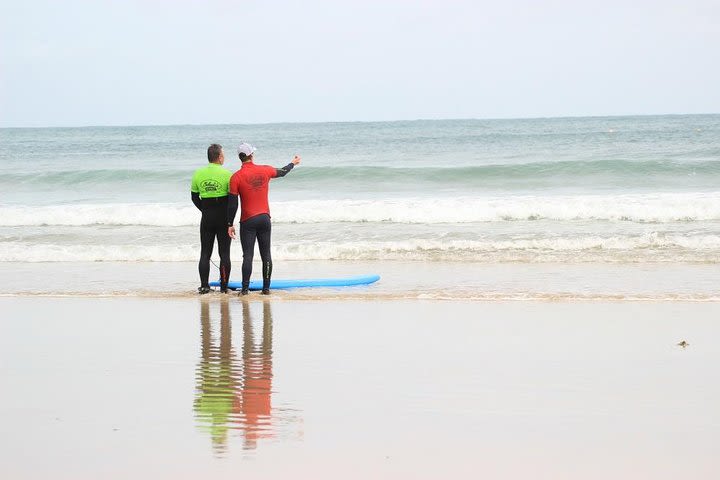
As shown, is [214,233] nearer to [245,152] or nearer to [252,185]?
[252,185]

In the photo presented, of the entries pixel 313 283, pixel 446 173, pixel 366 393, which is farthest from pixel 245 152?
pixel 446 173

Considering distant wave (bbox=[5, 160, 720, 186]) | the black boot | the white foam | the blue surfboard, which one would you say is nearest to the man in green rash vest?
the blue surfboard

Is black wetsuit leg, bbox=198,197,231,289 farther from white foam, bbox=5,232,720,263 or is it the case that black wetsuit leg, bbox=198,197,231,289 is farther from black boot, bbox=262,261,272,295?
white foam, bbox=5,232,720,263

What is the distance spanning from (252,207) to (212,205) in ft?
1.61

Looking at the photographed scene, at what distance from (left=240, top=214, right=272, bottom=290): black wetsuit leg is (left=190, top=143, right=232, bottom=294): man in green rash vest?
0.24 m

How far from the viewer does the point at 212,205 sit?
10.3 m

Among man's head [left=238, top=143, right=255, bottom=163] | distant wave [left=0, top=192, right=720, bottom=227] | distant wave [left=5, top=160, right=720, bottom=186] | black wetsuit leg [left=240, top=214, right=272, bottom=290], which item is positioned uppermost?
distant wave [left=5, top=160, right=720, bottom=186]

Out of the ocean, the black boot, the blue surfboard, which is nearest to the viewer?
the black boot

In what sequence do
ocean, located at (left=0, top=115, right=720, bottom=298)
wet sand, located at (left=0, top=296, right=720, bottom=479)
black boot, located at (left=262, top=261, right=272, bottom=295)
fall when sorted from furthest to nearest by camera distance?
1. ocean, located at (left=0, top=115, right=720, bottom=298)
2. black boot, located at (left=262, top=261, right=272, bottom=295)
3. wet sand, located at (left=0, top=296, right=720, bottom=479)

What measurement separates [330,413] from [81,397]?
5.31ft

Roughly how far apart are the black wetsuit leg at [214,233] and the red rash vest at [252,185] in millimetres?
288

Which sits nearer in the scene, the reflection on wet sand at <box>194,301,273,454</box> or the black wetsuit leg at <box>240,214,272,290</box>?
the reflection on wet sand at <box>194,301,273,454</box>

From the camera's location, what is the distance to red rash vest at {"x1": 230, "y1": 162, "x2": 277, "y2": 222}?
32.7 ft

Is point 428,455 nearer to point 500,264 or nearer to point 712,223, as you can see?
point 500,264
